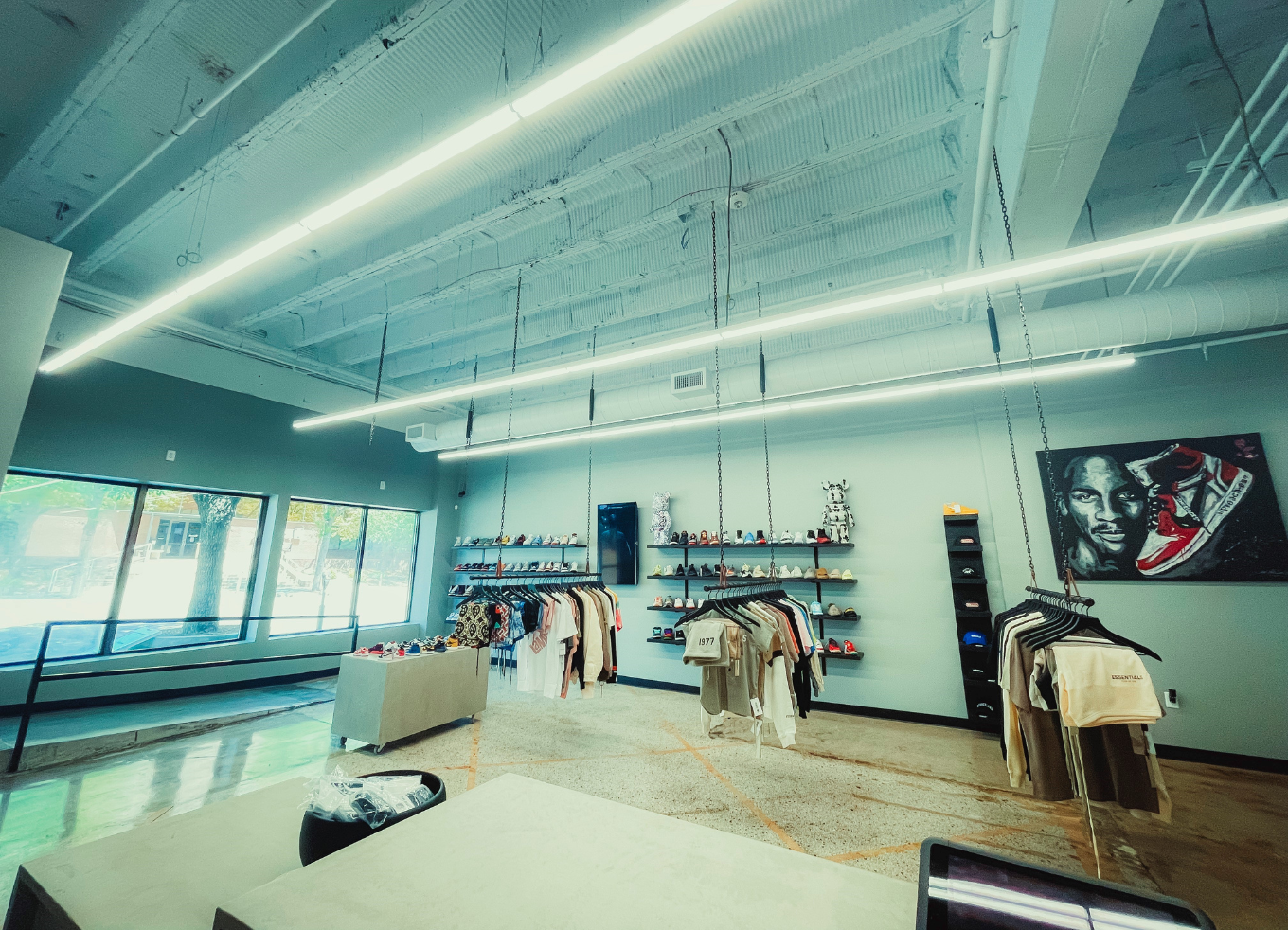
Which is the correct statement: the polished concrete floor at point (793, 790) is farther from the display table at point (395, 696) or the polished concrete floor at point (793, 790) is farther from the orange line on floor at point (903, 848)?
the display table at point (395, 696)

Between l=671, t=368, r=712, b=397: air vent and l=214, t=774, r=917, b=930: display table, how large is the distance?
471 centimetres

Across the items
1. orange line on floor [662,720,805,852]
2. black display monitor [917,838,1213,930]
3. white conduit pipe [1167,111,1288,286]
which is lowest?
orange line on floor [662,720,805,852]

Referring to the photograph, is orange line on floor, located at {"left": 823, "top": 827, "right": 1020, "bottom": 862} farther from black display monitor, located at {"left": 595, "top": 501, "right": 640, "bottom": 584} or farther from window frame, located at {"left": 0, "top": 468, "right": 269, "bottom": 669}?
window frame, located at {"left": 0, "top": 468, "right": 269, "bottom": 669}

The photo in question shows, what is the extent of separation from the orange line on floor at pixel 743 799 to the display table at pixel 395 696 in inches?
89.9

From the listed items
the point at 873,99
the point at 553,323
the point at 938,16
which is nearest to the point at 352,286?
the point at 553,323

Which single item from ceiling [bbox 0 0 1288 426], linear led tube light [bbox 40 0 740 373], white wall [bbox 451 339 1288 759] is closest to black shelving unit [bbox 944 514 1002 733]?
white wall [bbox 451 339 1288 759]

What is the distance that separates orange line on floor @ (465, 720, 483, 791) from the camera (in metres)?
3.62

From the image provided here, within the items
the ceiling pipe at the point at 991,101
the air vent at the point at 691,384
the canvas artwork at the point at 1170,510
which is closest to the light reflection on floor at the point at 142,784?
the air vent at the point at 691,384

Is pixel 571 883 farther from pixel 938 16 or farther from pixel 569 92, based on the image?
pixel 938 16

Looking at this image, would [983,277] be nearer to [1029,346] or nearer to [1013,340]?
[1029,346]

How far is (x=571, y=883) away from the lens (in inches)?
32.5

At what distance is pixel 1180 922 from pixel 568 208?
449 centimetres

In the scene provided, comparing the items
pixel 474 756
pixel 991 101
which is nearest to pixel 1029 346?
pixel 991 101

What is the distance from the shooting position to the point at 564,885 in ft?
2.70
